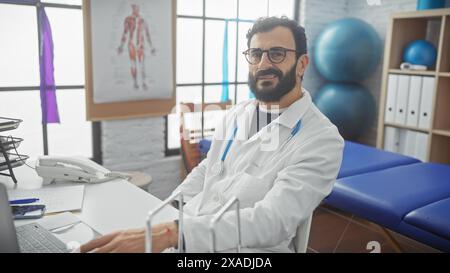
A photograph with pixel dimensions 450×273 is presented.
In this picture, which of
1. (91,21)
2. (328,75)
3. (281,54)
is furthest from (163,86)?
(281,54)

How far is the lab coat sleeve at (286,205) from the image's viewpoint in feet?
3.22

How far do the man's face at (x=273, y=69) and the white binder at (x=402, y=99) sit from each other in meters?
2.27

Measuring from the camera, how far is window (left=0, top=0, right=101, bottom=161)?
259 centimetres

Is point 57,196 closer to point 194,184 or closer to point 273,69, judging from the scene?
point 194,184

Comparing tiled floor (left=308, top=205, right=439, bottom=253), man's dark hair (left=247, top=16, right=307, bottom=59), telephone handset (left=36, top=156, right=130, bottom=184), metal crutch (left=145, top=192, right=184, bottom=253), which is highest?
man's dark hair (left=247, top=16, right=307, bottom=59)

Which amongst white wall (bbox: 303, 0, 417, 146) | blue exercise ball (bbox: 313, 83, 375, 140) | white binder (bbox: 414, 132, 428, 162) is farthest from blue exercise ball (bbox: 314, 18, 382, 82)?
white binder (bbox: 414, 132, 428, 162)

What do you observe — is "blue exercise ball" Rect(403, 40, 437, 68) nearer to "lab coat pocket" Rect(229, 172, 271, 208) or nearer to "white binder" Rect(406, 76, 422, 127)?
"white binder" Rect(406, 76, 422, 127)

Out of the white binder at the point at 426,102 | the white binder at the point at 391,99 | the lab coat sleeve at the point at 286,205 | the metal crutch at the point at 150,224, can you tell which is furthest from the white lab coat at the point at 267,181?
the white binder at the point at 391,99

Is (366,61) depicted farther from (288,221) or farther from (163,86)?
(288,221)

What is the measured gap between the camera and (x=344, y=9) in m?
4.18

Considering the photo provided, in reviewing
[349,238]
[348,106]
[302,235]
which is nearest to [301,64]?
[302,235]

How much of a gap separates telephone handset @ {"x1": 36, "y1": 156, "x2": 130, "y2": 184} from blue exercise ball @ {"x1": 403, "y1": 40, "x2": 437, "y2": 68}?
8.78 feet

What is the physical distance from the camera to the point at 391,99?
3.46m

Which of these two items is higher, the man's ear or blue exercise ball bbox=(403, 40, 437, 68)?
blue exercise ball bbox=(403, 40, 437, 68)
